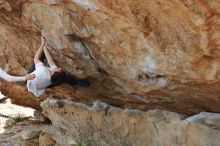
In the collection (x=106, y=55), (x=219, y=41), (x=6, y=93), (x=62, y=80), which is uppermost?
(x=219, y=41)

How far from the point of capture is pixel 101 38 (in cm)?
778

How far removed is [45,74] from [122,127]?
6.28ft

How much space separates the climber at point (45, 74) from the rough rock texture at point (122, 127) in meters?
0.99

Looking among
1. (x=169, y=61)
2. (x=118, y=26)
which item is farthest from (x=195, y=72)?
(x=118, y=26)

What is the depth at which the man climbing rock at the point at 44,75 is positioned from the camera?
8773mm

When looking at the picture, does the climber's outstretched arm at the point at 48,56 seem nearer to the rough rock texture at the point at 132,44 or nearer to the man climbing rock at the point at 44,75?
the man climbing rock at the point at 44,75

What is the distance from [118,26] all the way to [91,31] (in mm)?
702

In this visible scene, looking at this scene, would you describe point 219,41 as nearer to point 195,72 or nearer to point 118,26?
point 195,72

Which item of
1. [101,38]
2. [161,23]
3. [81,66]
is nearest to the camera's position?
[161,23]

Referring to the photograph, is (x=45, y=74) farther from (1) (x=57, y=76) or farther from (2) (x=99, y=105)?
(2) (x=99, y=105)

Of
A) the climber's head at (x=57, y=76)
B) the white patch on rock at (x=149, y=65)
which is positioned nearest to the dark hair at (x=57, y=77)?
the climber's head at (x=57, y=76)

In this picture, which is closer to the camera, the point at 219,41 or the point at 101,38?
the point at 219,41

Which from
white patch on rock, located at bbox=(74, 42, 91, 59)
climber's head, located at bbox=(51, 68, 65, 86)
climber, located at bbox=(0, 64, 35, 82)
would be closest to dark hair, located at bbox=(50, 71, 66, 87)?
climber's head, located at bbox=(51, 68, 65, 86)

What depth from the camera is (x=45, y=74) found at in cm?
871
